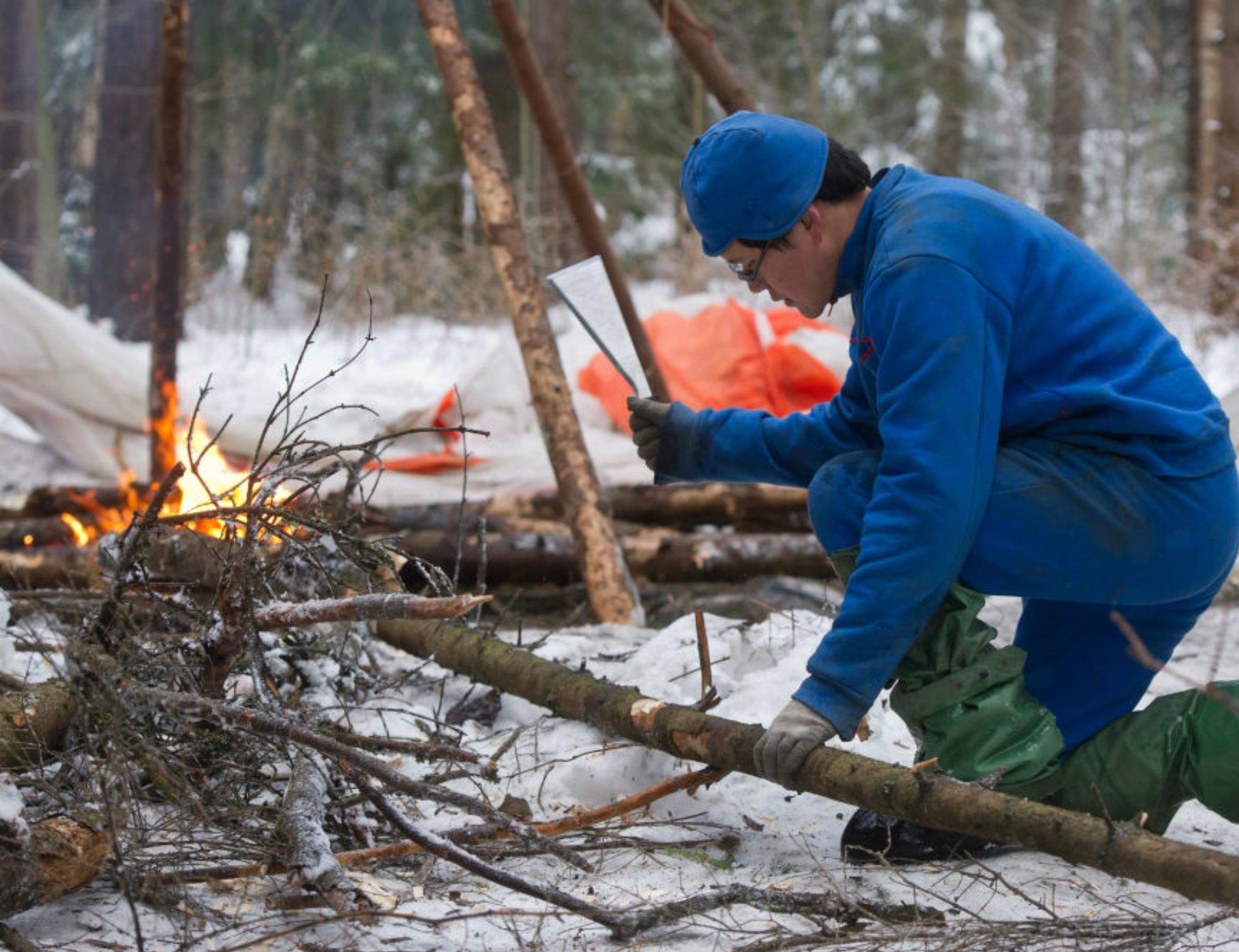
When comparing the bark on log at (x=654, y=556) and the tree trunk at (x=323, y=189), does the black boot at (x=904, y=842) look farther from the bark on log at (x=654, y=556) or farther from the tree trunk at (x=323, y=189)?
the tree trunk at (x=323, y=189)

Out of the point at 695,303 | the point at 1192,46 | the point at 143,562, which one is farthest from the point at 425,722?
the point at 1192,46

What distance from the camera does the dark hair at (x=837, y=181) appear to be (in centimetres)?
240

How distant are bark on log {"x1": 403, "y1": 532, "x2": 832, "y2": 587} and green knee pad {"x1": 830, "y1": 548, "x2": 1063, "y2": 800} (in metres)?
2.52

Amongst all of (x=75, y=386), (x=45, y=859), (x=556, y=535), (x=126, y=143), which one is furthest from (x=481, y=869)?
(x=126, y=143)

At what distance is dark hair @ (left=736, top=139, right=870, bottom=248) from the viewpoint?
7.86 feet

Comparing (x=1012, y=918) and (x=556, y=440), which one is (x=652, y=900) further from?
(x=556, y=440)

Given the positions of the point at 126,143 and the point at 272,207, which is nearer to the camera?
the point at 126,143

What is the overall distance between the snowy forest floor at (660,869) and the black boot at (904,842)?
0.06 metres

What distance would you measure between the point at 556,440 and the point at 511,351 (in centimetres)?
260

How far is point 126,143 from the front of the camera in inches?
456

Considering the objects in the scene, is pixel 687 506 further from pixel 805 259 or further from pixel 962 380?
pixel 962 380

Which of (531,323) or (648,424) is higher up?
(531,323)

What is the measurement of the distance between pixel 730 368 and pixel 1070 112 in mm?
9709

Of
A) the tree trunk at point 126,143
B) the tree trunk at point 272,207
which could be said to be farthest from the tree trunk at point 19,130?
the tree trunk at point 272,207
